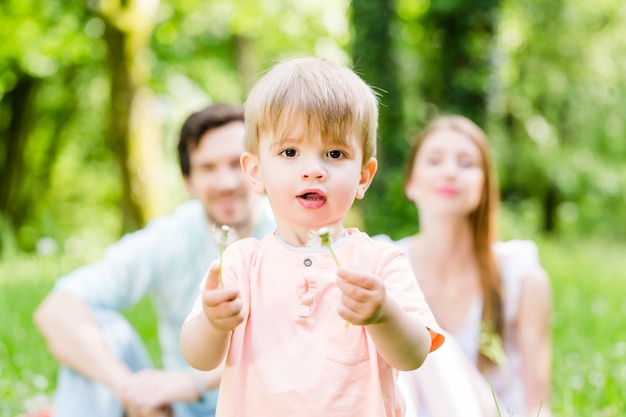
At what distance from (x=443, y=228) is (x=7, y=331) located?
285 cm

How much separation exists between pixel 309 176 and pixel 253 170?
204 mm

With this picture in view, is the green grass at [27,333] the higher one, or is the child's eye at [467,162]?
the child's eye at [467,162]

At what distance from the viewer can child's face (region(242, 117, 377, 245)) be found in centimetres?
149

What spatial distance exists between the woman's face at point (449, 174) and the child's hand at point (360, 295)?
1917mm

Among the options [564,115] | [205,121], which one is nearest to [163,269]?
[205,121]

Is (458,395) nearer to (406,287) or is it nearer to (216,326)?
(406,287)

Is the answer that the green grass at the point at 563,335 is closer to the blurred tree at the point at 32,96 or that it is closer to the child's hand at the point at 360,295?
the child's hand at the point at 360,295

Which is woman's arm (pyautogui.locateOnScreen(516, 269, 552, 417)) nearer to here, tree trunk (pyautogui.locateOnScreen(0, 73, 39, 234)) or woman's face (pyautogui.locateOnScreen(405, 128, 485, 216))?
woman's face (pyautogui.locateOnScreen(405, 128, 485, 216))

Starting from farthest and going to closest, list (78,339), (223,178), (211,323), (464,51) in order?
A: 1. (464,51)
2. (223,178)
3. (78,339)
4. (211,323)

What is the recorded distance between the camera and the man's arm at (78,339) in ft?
9.39

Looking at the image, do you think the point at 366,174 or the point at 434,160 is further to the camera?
the point at 434,160

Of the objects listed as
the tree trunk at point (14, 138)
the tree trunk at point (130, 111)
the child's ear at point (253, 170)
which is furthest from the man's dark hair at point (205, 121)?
the tree trunk at point (14, 138)

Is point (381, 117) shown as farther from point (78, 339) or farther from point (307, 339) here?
point (307, 339)

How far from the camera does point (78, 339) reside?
9.52ft
